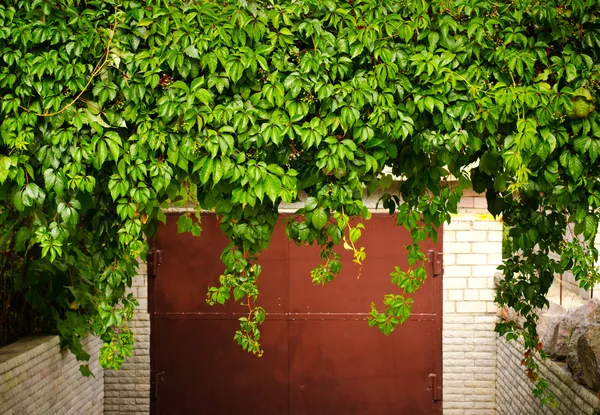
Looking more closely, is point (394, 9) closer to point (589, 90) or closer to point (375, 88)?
point (375, 88)

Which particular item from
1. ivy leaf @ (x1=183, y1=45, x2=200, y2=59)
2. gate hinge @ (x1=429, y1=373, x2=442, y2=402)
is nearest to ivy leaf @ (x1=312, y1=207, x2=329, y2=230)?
ivy leaf @ (x1=183, y1=45, x2=200, y2=59)

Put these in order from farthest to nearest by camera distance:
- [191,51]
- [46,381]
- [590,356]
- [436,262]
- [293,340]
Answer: [293,340] < [436,262] < [46,381] < [590,356] < [191,51]

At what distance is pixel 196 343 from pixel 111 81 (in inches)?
194

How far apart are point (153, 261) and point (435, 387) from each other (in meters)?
3.04

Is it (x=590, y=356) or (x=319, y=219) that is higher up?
(x=319, y=219)

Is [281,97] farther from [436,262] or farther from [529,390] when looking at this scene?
[436,262]

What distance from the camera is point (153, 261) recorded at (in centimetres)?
712

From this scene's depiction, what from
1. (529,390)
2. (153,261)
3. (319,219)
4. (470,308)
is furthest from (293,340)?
(319,219)

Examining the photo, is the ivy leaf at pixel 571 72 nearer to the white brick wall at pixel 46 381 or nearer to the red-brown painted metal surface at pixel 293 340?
the white brick wall at pixel 46 381

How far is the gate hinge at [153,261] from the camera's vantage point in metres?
7.12

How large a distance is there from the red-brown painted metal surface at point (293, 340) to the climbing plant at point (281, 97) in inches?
174

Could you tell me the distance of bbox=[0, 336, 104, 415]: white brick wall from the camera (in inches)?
202

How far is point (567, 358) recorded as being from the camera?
17.1 ft

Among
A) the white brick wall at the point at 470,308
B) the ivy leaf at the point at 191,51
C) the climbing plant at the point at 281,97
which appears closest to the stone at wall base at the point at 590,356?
the climbing plant at the point at 281,97
